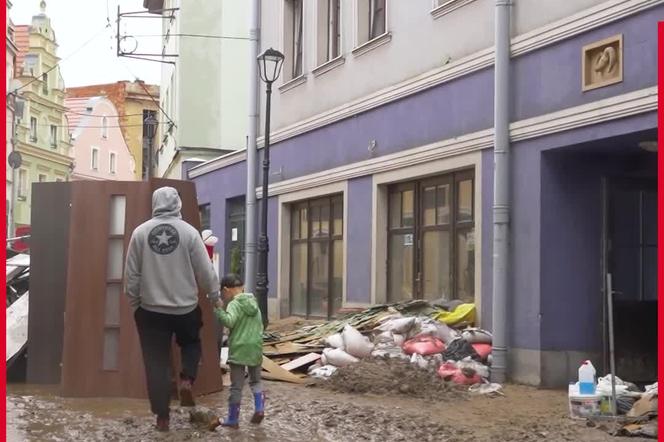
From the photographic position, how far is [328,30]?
18.2 meters

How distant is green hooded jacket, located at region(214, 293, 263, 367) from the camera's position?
8.41 metres

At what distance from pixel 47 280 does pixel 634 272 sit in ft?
20.0

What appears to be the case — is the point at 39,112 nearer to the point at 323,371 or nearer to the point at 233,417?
the point at 323,371

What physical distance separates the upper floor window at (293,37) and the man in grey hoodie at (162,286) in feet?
38.8

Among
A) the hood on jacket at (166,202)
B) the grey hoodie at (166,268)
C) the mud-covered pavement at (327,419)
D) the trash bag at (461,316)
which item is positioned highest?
the hood on jacket at (166,202)

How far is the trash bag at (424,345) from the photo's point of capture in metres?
11.8

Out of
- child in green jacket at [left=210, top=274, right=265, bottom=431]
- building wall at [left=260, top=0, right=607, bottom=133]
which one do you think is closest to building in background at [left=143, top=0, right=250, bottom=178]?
building wall at [left=260, top=0, right=607, bottom=133]

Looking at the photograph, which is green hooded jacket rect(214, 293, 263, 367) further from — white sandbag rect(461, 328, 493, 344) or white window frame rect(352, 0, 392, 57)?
white window frame rect(352, 0, 392, 57)

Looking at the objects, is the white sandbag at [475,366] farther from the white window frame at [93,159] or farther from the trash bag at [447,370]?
the white window frame at [93,159]

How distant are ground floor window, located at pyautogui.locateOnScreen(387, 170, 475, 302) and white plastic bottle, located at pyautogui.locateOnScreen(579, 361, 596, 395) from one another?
4149 millimetres

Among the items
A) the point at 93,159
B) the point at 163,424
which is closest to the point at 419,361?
the point at 163,424

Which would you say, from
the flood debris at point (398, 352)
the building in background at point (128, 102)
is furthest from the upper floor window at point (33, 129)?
the flood debris at point (398, 352)

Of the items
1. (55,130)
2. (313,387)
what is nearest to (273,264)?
(313,387)

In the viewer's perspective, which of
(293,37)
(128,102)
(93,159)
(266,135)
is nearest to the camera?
(266,135)
